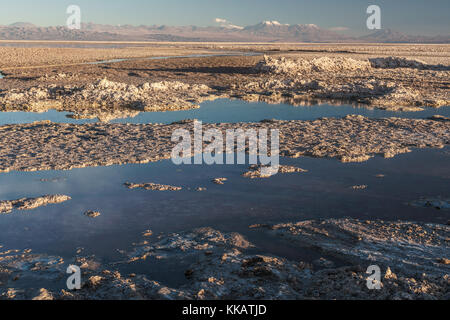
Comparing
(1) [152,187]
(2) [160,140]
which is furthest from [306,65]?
(1) [152,187]

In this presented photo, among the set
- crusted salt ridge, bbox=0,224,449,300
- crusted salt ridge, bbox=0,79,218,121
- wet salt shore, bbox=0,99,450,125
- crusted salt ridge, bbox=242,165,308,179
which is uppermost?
crusted salt ridge, bbox=0,79,218,121

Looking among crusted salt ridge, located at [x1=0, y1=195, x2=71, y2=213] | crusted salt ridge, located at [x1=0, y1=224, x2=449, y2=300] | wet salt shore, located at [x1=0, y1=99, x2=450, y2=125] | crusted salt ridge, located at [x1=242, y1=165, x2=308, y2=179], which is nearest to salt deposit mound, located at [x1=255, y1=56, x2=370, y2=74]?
wet salt shore, located at [x1=0, y1=99, x2=450, y2=125]

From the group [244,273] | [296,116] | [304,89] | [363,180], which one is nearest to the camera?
[244,273]

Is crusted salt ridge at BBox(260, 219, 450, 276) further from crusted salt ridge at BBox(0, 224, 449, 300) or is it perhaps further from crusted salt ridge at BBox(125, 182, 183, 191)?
crusted salt ridge at BBox(125, 182, 183, 191)

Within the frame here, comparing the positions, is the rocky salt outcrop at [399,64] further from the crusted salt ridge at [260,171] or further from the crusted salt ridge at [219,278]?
the crusted salt ridge at [219,278]
